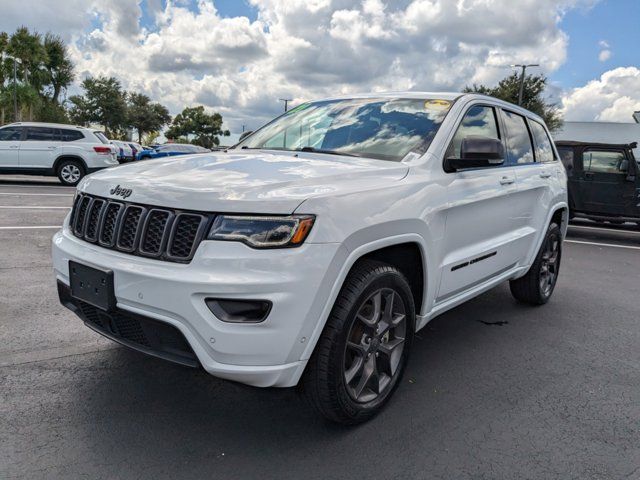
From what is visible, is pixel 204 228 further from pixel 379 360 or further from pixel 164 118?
pixel 164 118

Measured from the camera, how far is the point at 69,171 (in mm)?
14797

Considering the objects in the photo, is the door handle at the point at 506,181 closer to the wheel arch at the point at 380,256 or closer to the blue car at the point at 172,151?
the wheel arch at the point at 380,256

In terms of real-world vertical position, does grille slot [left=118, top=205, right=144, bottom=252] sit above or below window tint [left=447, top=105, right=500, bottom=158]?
below

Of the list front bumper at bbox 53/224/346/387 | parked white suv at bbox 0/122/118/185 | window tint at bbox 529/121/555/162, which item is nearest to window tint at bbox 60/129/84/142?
parked white suv at bbox 0/122/118/185

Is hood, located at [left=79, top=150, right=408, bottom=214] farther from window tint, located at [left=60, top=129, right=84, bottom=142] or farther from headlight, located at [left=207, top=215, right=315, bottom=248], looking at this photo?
window tint, located at [left=60, top=129, right=84, bottom=142]

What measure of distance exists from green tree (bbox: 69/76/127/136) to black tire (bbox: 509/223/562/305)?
58633mm

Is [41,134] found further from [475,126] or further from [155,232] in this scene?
[155,232]

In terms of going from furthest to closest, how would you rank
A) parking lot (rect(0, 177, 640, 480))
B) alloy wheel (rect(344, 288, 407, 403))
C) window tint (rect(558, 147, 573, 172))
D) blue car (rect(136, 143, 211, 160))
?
1. blue car (rect(136, 143, 211, 160))
2. window tint (rect(558, 147, 573, 172))
3. alloy wheel (rect(344, 288, 407, 403))
4. parking lot (rect(0, 177, 640, 480))

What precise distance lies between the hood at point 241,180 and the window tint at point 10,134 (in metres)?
13.5

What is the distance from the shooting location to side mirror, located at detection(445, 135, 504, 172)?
3.19 m

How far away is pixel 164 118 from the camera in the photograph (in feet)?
256

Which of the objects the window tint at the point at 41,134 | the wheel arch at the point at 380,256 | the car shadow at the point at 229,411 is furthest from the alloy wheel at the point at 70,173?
the wheel arch at the point at 380,256

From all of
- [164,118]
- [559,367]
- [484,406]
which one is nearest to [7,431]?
[484,406]

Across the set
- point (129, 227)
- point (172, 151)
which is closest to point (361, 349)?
point (129, 227)
